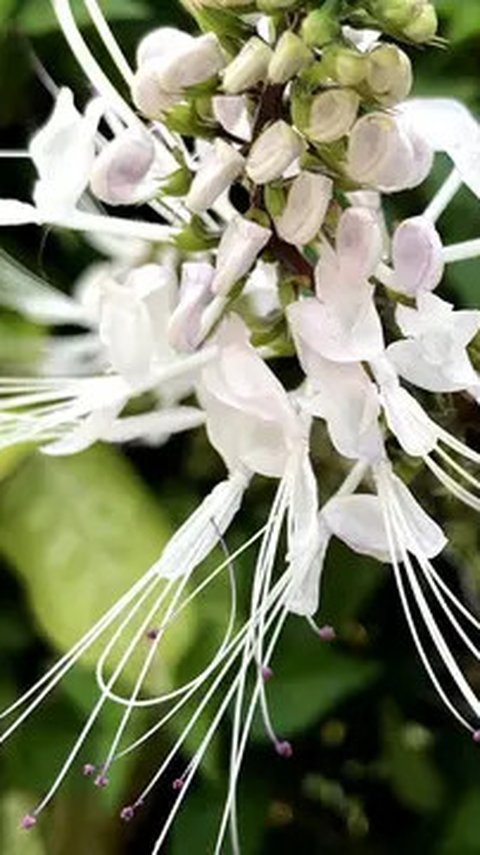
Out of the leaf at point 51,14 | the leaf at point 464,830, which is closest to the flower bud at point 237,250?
the leaf at point 51,14

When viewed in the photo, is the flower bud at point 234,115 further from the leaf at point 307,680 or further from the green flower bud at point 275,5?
the leaf at point 307,680

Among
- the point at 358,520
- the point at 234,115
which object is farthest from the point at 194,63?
the point at 358,520

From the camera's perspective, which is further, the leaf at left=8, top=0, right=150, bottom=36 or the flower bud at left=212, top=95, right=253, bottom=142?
the leaf at left=8, top=0, right=150, bottom=36

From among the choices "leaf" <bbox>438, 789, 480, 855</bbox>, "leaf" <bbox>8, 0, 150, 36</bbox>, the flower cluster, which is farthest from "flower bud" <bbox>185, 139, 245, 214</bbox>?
"leaf" <bbox>438, 789, 480, 855</bbox>

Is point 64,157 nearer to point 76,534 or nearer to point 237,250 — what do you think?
point 237,250

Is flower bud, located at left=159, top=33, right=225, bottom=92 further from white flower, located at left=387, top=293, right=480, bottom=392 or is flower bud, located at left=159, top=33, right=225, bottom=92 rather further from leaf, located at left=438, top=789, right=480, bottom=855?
leaf, located at left=438, top=789, right=480, bottom=855

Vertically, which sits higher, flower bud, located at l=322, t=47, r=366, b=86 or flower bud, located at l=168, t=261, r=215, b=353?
flower bud, located at l=322, t=47, r=366, b=86
